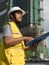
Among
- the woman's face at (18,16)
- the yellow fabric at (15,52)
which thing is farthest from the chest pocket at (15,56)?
the woman's face at (18,16)

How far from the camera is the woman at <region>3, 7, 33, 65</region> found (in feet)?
13.4

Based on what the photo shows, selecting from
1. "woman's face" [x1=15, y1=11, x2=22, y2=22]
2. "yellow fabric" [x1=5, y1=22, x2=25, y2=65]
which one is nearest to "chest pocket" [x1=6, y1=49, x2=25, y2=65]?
"yellow fabric" [x1=5, y1=22, x2=25, y2=65]

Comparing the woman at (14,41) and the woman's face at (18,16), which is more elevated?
the woman's face at (18,16)

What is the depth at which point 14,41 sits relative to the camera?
407cm

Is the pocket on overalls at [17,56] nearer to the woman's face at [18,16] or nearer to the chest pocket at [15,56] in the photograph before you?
the chest pocket at [15,56]

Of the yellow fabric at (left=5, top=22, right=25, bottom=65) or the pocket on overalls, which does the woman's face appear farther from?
the pocket on overalls

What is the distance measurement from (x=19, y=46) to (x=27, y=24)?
49.8 metres

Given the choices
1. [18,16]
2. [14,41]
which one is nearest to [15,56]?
[14,41]

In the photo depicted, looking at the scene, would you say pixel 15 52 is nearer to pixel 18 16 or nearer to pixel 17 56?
pixel 17 56

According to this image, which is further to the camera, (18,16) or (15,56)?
(18,16)

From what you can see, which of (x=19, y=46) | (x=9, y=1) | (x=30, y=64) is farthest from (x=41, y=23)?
(x=19, y=46)

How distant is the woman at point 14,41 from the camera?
4.08 meters

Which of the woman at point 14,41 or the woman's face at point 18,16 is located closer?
the woman at point 14,41

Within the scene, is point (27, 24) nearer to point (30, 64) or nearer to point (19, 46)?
point (30, 64)
